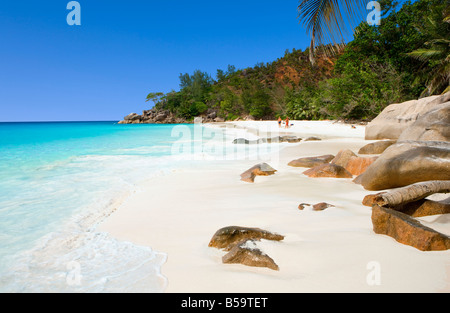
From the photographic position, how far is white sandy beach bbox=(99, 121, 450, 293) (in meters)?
1.81

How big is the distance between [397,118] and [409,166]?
9.09m

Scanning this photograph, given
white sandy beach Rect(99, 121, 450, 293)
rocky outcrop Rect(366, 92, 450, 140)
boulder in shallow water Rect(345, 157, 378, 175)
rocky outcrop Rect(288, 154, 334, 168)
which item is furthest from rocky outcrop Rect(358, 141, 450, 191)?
rocky outcrop Rect(366, 92, 450, 140)

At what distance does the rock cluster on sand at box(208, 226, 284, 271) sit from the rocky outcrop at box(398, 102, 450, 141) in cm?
477

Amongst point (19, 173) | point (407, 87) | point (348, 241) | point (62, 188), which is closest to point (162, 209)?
point (348, 241)

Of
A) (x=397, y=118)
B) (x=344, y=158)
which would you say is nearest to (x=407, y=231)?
(x=344, y=158)

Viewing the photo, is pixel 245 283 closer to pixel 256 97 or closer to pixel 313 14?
pixel 313 14

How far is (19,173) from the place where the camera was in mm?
8094

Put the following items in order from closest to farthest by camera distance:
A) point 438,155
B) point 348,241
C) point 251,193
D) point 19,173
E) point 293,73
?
point 348,241
point 438,155
point 251,193
point 19,173
point 293,73

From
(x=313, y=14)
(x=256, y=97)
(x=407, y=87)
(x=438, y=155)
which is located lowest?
(x=438, y=155)

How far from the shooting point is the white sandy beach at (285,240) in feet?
5.95

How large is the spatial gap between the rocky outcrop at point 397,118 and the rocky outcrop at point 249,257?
35.0 feet

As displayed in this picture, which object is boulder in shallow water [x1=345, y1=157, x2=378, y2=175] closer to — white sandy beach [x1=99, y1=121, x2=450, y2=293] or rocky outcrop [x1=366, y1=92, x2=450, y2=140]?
white sandy beach [x1=99, y1=121, x2=450, y2=293]

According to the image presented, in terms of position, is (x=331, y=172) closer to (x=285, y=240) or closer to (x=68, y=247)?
(x=285, y=240)

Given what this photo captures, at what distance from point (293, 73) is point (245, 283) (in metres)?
82.4
